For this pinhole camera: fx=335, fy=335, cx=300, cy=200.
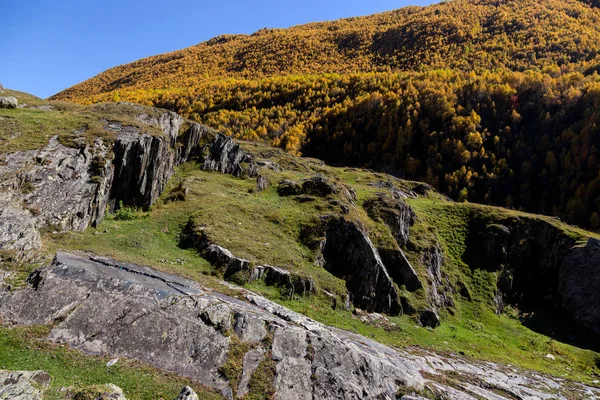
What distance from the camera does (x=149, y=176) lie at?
30.4 meters

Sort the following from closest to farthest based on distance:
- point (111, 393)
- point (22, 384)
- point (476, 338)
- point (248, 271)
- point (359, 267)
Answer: point (22, 384), point (111, 393), point (248, 271), point (359, 267), point (476, 338)

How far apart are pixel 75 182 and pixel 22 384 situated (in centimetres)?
1786

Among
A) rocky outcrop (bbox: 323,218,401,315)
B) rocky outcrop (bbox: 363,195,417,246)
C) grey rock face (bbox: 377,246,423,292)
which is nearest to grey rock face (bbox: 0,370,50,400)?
rocky outcrop (bbox: 323,218,401,315)

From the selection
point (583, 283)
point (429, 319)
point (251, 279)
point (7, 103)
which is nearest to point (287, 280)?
point (251, 279)

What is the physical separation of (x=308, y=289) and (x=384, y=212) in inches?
722

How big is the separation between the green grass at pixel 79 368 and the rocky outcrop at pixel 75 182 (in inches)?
258

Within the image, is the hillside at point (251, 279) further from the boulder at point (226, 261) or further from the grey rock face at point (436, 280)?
the grey rock face at point (436, 280)

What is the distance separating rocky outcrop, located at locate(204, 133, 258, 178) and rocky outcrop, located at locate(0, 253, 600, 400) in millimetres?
26331

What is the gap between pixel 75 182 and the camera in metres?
23.5

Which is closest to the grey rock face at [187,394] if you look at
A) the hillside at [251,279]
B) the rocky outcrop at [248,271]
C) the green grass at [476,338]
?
the hillside at [251,279]

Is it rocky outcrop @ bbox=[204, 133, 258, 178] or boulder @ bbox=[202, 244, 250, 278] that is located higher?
rocky outcrop @ bbox=[204, 133, 258, 178]

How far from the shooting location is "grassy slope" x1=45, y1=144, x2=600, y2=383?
22.7 m

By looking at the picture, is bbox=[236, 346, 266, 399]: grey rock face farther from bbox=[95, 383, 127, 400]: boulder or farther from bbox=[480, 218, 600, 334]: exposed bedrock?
bbox=[480, 218, 600, 334]: exposed bedrock

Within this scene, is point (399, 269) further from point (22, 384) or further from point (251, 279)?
point (22, 384)
